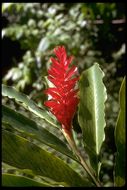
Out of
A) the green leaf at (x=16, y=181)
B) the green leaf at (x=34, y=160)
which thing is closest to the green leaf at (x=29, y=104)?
the green leaf at (x=34, y=160)

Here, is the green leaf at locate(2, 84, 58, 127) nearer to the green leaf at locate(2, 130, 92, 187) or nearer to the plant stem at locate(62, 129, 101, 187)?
the plant stem at locate(62, 129, 101, 187)

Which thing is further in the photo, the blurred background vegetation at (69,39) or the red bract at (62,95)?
the blurred background vegetation at (69,39)

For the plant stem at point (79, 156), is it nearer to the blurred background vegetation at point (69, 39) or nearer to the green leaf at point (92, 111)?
the green leaf at point (92, 111)

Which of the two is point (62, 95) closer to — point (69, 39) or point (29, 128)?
point (29, 128)

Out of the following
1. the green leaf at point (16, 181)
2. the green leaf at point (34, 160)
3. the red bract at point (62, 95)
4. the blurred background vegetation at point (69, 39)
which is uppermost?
the blurred background vegetation at point (69, 39)

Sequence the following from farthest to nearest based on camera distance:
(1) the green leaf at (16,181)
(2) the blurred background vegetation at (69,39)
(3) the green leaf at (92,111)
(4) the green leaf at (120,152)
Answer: (2) the blurred background vegetation at (69,39)
(3) the green leaf at (92,111)
(4) the green leaf at (120,152)
(1) the green leaf at (16,181)

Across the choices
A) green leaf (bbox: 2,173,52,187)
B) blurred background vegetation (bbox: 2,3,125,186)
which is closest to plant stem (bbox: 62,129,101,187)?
green leaf (bbox: 2,173,52,187)

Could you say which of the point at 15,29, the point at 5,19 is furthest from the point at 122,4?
the point at 5,19

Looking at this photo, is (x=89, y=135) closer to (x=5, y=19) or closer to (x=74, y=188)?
(x=74, y=188)
